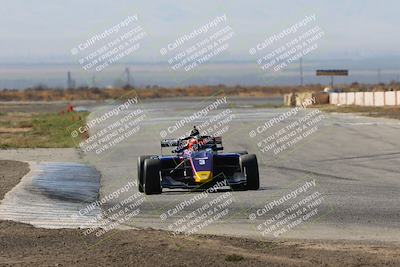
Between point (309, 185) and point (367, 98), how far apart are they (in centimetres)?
4838

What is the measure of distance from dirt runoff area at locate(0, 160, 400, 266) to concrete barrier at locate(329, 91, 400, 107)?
5108 cm

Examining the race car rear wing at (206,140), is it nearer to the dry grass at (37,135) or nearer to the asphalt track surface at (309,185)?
the asphalt track surface at (309,185)

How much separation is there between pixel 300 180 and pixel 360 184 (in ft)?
5.26

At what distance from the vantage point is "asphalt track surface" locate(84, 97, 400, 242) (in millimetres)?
14906

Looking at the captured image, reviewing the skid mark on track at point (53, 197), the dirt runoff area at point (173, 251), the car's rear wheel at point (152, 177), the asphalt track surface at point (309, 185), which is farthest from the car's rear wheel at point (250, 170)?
the dirt runoff area at point (173, 251)

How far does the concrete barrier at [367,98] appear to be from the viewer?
63.5 m

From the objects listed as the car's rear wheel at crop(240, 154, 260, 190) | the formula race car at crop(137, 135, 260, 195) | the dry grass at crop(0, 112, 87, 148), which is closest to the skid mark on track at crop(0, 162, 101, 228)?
the formula race car at crop(137, 135, 260, 195)

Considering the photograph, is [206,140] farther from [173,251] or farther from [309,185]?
[173,251]

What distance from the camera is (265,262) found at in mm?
11227

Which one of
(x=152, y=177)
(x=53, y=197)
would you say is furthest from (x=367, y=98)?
(x=53, y=197)

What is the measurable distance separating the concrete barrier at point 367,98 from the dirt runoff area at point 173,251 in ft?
168

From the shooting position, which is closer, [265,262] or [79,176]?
[265,262]

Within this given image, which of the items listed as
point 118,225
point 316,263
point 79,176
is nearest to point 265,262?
point 316,263

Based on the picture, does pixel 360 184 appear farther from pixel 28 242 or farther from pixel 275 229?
pixel 28 242
